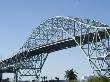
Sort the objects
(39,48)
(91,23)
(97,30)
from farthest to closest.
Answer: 1. (39,48)
2. (91,23)
3. (97,30)

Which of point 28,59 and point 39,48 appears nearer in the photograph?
point 39,48

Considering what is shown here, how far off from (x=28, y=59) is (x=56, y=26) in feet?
110

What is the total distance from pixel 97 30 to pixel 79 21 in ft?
46.7

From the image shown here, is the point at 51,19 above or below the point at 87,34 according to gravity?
above

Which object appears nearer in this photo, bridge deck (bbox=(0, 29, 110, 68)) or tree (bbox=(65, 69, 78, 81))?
bridge deck (bbox=(0, 29, 110, 68))

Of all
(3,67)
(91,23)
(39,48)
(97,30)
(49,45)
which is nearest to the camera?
(97,30)

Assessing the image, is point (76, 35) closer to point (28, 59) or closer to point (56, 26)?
point (56, 26)

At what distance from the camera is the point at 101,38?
10044cm

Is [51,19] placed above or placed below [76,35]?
above

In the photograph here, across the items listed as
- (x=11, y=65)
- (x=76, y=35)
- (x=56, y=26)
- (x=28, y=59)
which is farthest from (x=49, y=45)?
(x=11, y=65)

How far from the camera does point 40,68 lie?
16325 centimetres

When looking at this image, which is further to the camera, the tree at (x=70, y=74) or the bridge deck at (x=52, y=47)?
the tree at (x=70, y=74)

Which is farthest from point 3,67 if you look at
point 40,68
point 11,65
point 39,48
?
point 39,48

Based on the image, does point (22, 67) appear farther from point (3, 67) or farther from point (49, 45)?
point (49, 45)
